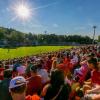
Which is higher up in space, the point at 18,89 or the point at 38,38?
the point at 18,89

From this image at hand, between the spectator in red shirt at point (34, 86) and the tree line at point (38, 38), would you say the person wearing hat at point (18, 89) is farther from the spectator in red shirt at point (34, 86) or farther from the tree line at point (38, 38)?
the tree line at point (38, 38)

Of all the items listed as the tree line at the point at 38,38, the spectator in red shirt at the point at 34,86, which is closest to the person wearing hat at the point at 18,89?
the spectator in red shirt at the point at 34,86

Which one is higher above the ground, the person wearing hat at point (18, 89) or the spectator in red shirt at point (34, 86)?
the person wearing hat at point (18, 89)

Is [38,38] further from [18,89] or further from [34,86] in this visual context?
[18,89]

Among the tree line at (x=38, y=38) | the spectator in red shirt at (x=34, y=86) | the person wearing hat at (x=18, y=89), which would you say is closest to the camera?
the person wearing hat at (x=18, y=89)

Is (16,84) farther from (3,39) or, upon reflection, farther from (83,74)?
(3,39)

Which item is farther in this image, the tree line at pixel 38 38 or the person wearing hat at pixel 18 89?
the tree line at pixel 38 38

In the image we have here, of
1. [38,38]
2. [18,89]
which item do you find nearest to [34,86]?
[18,89]

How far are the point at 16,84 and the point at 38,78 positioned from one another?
11.2ft

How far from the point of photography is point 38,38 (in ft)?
614

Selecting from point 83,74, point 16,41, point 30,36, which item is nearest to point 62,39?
Answer: point 30,36

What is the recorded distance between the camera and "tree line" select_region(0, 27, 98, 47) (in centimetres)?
16750

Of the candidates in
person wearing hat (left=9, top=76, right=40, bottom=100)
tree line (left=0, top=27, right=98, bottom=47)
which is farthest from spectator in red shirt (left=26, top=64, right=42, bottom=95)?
tree line (left=0, top=27, right=98, bottom=47)

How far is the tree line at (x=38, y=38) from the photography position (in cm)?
16750
